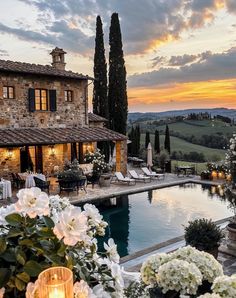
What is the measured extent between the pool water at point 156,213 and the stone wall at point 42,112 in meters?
6.70

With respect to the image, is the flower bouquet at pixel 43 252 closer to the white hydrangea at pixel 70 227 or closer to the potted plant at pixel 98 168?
the white hydrangea at pixel 70 227

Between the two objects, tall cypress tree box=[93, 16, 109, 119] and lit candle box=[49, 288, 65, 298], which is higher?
tall cypress tree box=[93, 16, 109, 119]

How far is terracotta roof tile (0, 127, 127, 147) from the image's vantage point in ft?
54.0

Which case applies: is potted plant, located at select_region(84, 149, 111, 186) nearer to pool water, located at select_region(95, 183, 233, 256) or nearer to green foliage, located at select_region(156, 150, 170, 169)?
pool water, located at select_region(95, 183, 233, 256)

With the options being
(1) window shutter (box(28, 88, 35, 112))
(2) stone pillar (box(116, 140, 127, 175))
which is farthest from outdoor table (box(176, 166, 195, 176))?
(1) window shutter (box(28, 88, 35, 112))

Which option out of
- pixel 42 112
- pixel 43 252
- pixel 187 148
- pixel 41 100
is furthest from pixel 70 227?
pixel 187 148

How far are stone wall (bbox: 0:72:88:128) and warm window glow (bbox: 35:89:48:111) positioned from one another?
220 mm

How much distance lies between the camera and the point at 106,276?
1963 mm

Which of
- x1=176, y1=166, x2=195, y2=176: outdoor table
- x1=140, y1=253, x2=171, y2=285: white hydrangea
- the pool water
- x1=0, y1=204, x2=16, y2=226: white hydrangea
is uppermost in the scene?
x1=0, y1=204, x2=16, y2=226: white hydrangea

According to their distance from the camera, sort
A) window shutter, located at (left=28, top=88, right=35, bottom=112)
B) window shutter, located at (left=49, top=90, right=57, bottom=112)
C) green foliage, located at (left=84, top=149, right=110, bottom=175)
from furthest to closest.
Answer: window shutter, located at (left=49, top=90, right=57, bottom=112)
window shutter, located at (left=28, top=88, right=35, bottom=112)
green foliage, located at (left=84, top=149, right=110, bottom=175)

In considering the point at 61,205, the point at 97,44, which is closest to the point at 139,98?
the point at 97,44

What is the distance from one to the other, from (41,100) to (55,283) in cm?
1844

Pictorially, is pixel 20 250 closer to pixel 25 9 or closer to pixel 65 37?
pixel 25 9

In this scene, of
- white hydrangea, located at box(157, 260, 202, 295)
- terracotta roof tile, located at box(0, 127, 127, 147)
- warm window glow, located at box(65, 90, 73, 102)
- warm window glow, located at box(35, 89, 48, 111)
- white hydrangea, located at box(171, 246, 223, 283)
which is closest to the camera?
Answer: white hydrangea, located at box(157, 260, 202, 295)
